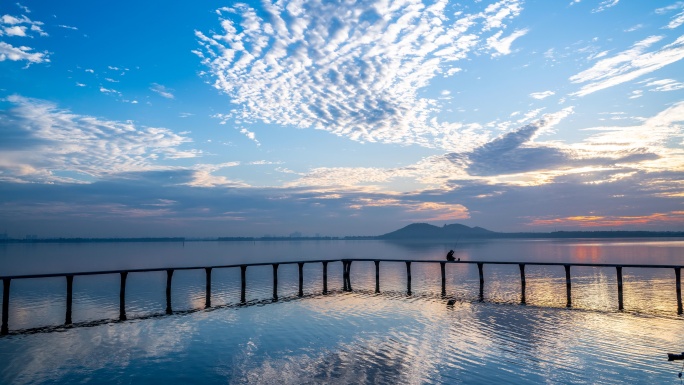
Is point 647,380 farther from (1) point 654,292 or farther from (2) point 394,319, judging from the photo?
(1) point 654,292

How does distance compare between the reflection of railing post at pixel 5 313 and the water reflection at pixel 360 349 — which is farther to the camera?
the reflection of railing post at pixel 5 313

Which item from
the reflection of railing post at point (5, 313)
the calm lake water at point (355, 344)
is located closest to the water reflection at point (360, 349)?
the calm lake water at point (355, 344)

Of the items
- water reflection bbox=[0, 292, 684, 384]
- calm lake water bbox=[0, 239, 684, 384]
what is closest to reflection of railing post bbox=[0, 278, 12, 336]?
calm lake water bbox=[0, 239, 684, 384]

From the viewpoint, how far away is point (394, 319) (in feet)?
76.9

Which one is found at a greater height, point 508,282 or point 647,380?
point 647,380

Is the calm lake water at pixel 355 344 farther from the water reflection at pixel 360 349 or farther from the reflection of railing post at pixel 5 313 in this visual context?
the reflection of railing post at pixel 5 313

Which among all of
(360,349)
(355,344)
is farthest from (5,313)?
(360,349)

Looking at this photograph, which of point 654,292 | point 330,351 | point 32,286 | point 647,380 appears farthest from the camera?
point 32,286

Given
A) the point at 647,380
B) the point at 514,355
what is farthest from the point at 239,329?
the point at 647,380

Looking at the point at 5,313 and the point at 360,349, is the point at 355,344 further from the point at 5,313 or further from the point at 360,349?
the point at 5,313

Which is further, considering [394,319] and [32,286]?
[32,286]

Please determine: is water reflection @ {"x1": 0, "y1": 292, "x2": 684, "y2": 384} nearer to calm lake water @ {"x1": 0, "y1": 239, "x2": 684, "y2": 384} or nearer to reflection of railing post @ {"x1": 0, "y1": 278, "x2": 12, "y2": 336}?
calm lake water @ {"x1": 0, "y1": 239, "x2": 684, "y2": 384}

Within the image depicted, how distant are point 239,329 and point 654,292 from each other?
3871 cm

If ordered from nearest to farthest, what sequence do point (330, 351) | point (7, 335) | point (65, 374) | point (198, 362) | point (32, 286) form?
point (65, 374) < point (198, 362) < point (330, 351) < point (7, 335) < point (32, 286)
